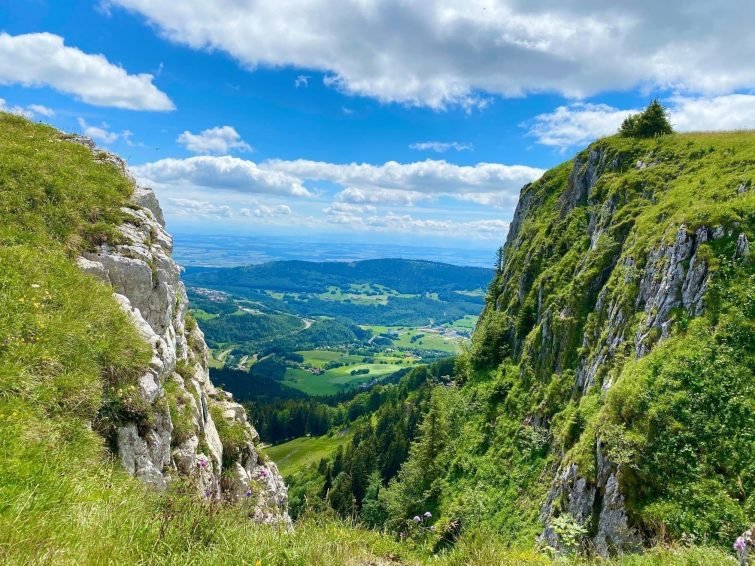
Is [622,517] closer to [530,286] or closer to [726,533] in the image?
[726,533]

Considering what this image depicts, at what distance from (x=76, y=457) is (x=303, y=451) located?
423 ft

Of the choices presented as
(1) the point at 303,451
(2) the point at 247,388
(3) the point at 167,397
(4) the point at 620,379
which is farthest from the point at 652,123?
(2) the point at 247,388

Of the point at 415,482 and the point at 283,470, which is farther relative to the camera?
the point at 283,470

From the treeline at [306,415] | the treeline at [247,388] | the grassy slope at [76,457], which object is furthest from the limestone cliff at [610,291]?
the treeline at [247,388]

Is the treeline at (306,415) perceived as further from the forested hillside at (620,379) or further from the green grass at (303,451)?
the forested hillside at (620,379)

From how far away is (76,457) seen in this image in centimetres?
763

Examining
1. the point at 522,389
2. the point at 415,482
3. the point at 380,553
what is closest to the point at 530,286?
the point at 522,389

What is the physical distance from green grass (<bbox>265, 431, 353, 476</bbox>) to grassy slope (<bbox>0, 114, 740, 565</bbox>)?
354 feet

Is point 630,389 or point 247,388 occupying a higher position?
point 630,389

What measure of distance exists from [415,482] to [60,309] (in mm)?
42162

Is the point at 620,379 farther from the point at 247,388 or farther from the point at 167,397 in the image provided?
the point at 247,388

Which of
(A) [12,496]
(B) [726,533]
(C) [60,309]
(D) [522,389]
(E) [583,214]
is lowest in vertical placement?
(D) [522,389]

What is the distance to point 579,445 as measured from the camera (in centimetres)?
2166

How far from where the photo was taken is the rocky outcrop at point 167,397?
1123cm
